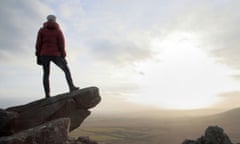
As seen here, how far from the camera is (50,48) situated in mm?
22344

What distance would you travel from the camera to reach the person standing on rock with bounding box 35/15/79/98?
22297 millimetres

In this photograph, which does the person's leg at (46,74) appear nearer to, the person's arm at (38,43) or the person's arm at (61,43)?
the person's arm at (38,43)

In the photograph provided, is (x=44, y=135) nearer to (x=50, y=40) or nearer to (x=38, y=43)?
(x=50, y=40)

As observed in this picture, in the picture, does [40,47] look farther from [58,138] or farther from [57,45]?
[58,138]

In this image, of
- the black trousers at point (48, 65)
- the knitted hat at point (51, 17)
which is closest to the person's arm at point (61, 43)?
the black trousers at point (48, 65)

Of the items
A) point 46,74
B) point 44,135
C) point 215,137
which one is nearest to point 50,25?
point 46,74

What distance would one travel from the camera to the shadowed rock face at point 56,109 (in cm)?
2217

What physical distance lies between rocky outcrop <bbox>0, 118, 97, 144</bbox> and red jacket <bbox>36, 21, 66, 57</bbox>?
4.84 meters

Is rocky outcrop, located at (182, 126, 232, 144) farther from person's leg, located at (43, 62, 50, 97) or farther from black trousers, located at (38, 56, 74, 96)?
person's leg, located at (43, 62, 50, 97)

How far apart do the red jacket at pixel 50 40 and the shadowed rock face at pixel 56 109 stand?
321 centimetres

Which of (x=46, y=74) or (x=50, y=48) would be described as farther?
(x=46, y=74)

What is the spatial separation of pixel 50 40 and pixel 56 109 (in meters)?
4.57

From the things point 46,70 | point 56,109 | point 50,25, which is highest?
point 50,25

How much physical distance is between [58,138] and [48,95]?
484 centimetres
